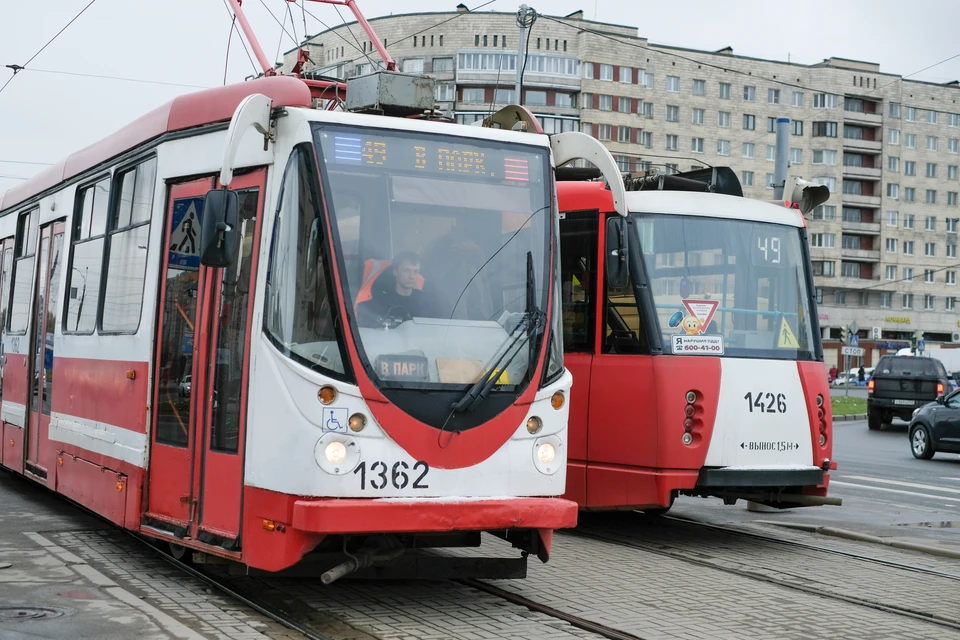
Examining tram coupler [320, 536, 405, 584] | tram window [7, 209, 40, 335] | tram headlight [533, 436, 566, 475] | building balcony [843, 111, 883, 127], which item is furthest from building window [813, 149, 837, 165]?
tram coupler [320, 536, 405, 584]

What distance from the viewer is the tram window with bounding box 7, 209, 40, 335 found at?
12.9 meters

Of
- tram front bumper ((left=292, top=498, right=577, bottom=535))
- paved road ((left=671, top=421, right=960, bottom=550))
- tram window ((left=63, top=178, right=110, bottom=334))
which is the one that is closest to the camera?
tram front bumper ((left=292, top=498, right=577, bottom=535))

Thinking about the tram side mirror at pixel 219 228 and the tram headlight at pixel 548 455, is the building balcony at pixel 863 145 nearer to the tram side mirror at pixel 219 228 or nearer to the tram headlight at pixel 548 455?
the tram headlight at pixel 548 455

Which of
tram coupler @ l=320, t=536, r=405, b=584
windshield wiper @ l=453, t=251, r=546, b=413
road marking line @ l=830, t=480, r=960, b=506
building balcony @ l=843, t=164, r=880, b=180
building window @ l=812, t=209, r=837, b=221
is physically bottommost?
road marking line @ l=830, t=480, r=960, b=506

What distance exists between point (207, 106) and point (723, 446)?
16.7 ft

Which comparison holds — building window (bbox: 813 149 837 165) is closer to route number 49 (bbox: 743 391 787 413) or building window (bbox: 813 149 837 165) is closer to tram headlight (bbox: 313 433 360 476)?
route number 49 (bbox: 743 391 787 413)

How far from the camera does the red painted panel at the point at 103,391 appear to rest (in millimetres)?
8891

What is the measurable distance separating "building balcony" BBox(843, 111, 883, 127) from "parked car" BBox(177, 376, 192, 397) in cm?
9740

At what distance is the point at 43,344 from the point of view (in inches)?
473

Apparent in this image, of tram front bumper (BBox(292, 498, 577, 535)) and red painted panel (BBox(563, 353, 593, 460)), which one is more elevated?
red painted panel (BBox(563, 353, 593, 460))

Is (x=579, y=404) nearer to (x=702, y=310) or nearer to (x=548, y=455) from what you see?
(x=702, y=310)

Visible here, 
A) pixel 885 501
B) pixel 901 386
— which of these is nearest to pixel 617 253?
pixel 885 501

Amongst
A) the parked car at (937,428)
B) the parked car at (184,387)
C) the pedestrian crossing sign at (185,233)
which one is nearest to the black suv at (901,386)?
the parked car at (937,428)

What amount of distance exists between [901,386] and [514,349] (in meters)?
27.8
